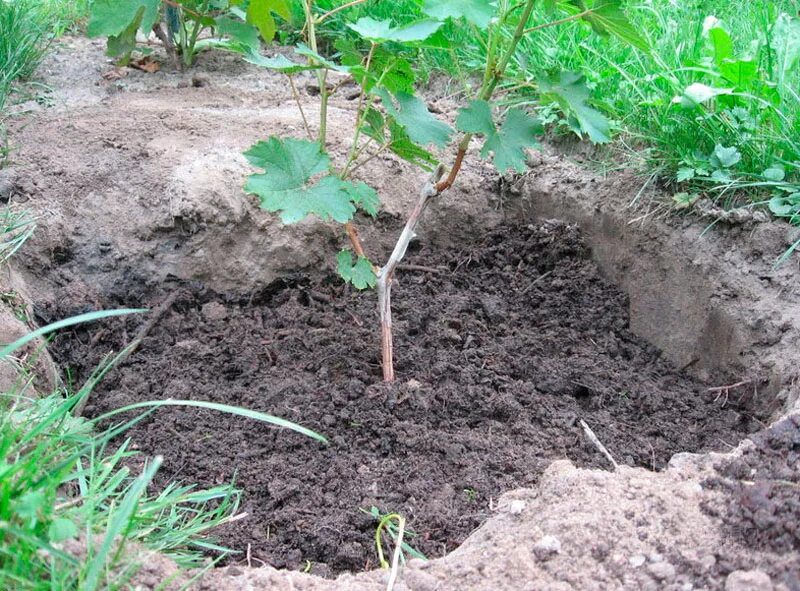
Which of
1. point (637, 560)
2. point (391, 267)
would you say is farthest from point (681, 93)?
point (637, 560)

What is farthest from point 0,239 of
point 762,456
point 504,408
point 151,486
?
point 762,456

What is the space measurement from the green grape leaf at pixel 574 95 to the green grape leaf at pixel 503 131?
81 millimetres

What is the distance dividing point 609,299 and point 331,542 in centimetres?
134

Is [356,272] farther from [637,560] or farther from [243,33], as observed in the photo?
[637,560]

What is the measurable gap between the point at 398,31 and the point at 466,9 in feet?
0.68

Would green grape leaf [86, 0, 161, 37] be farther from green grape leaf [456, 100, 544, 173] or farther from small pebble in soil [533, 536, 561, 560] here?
small pebble in soil [533, 536, 561, 560]

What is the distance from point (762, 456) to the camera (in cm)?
162

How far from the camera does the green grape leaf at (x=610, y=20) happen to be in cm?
188

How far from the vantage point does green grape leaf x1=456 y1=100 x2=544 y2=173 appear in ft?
6.22

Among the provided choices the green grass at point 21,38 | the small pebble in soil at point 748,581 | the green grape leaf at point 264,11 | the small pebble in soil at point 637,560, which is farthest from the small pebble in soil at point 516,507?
the green grass at point 21,38

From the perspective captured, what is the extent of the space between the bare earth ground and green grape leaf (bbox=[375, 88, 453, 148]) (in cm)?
76

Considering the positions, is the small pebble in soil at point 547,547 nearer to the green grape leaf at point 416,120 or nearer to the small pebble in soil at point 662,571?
the small pebble in soil at point 662,571

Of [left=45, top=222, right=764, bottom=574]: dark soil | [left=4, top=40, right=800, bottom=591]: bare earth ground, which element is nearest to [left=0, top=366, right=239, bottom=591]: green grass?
[left=4, top=40, right=800, bottom=591]: bare earth ground

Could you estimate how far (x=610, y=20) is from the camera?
190 cm
